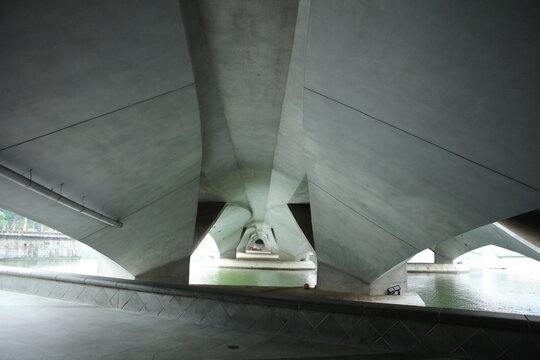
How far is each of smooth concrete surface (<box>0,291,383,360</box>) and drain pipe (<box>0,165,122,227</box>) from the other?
2603 mm

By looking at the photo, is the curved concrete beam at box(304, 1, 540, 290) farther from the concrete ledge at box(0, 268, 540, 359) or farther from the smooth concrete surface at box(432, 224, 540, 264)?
the smooth concrete surface at box(432, 224, 540, 264)

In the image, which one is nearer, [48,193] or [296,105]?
[48,193]

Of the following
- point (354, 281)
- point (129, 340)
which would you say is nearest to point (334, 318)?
point (129, 340)

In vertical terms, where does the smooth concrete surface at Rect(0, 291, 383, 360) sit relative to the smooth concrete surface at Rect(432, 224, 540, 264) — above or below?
below

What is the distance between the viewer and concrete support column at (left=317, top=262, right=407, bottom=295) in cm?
Answer: 1698

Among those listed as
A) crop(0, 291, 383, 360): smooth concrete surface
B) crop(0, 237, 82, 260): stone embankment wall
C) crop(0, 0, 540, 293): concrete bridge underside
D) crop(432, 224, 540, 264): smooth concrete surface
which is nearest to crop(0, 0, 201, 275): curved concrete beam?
crop(0, 0, 540, 293): concrete bridge underside

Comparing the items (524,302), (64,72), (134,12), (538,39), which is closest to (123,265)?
(64,72)

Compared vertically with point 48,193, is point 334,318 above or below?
below

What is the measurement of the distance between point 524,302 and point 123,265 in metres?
20.5

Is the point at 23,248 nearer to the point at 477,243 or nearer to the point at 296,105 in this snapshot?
the point at 296,105

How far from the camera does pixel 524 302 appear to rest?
19.2 m

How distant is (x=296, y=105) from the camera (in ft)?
40.0

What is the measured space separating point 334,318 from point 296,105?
8298mm

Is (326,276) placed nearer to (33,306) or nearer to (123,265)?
(123,265)
